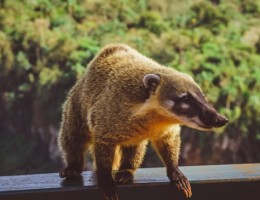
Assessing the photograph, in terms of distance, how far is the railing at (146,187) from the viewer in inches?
56.3

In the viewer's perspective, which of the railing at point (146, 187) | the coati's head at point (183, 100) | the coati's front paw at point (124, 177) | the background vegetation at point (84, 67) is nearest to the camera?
the railing at point (146, 187)

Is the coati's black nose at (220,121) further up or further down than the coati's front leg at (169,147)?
further up

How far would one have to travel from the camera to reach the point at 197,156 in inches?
198

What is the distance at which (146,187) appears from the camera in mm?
1501

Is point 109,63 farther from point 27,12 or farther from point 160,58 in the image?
point 27,12

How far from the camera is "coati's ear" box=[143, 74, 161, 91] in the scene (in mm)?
1771

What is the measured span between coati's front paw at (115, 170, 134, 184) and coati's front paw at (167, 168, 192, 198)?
0.42 ft

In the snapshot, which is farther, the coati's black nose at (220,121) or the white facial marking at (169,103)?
the white facial marking at (169,103)

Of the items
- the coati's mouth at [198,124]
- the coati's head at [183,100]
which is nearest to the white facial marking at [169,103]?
the coati's head at [183,100]

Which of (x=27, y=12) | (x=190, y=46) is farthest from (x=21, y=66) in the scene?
(x=190, y=46)

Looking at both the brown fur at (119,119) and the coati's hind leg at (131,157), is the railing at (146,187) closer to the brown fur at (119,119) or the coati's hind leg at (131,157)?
the brown fur at (119,119)

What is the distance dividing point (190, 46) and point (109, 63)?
10.8ft

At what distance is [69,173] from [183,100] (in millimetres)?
466

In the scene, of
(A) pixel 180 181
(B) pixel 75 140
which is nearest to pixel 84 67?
(B) pixel 75 140
